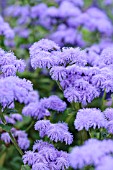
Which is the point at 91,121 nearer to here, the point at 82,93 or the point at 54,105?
the point at 82,93

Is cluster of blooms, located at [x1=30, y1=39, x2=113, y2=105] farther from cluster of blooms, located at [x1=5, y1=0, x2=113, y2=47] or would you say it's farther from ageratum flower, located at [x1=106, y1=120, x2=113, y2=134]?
cluster of blooms, located at [x1=5, y1=0, x2=113, y2=47]

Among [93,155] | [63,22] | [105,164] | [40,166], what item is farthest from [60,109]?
[63,22]

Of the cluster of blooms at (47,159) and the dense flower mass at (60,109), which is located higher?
the dense flower mass at (60,109)

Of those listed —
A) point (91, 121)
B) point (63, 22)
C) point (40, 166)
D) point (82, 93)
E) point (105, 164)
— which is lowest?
point (105, 164)

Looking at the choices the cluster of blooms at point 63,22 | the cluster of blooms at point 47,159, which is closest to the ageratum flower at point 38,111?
the cluster of blooms at point 47,159

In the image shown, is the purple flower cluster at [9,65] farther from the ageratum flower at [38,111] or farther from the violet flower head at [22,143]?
the violet flower head at [22,143]

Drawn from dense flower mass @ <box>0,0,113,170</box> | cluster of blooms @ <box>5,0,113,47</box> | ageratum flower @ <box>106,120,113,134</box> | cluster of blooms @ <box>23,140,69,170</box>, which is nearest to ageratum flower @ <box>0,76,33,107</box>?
dense flower mass @ <box>0,0,113,170</box>

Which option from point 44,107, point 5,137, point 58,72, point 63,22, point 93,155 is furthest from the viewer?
point 63,22

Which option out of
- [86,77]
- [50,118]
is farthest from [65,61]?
[50,118]
